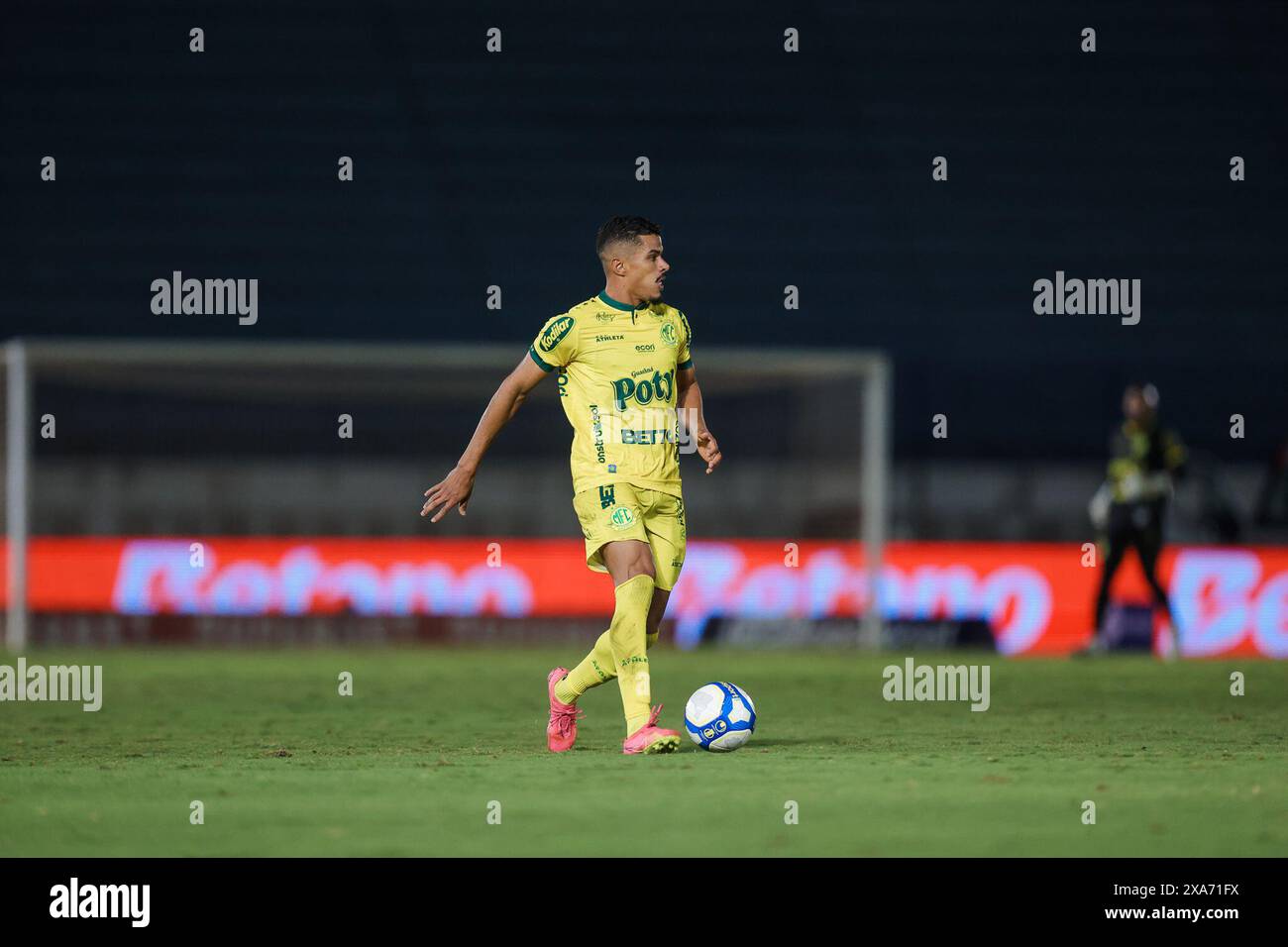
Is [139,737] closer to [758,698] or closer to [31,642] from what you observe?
[758,698]

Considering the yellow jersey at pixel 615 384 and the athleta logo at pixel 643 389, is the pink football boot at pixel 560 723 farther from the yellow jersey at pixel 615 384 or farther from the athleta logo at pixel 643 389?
the athleta logo at pixel 643 389

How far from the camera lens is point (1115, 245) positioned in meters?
20.8

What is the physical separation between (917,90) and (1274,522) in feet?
26.2

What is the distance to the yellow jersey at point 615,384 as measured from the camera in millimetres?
7078

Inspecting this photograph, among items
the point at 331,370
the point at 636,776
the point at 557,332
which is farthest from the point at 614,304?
the point at 331,370

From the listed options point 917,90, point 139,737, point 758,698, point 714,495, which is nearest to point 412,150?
point 917,90

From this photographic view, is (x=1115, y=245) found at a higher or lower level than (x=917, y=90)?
lower

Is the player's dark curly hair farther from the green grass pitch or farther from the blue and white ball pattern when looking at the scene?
the green grass pitch

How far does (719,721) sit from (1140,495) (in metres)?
7.30

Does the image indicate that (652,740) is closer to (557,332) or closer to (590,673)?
(590,673)

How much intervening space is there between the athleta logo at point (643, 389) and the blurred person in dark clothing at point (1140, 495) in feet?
23.1
